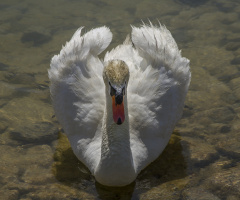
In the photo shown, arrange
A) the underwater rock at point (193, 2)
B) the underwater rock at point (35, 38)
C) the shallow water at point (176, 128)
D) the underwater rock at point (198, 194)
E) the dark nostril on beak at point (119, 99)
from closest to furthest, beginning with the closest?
the dark nostril on beak at point (119, 99) → the underwater rock at point (198, 194) → the shallow water at point (176, 128) → the underwater rock at point (35, 38) → the underwater rock at point (193, 2)

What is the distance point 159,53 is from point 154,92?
0.67 m

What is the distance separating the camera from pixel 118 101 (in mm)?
5348

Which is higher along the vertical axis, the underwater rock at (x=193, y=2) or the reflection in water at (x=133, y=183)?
the underwater rock at (x=193, y=2)

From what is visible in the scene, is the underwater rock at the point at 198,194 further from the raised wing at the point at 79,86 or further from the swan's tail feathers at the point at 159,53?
the swan's tail feathers at the point at 159,53

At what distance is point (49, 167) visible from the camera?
6609 millimetres

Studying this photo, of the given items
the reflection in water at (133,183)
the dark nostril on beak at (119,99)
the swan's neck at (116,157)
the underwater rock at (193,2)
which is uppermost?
the dark nostril on beak at (119,99)

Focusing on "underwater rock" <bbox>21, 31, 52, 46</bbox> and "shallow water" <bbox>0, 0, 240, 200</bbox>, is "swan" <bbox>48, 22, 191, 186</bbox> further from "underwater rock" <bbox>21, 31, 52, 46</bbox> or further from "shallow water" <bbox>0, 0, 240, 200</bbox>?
"underwater rock" <bbox>21, 31, 52, 46</bbox>

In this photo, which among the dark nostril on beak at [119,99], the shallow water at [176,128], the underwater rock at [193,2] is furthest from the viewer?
the underwater rock at [193,2]

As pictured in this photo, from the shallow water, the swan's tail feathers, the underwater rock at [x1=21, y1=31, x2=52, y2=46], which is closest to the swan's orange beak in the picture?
the shallow water

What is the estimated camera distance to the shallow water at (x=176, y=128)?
6020mm

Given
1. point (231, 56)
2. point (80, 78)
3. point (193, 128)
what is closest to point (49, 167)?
point (80, 78)

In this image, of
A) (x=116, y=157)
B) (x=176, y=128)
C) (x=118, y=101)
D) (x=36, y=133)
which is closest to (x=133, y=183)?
(x=116, y=157)

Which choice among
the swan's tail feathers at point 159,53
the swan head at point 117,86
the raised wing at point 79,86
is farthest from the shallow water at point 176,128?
the swan head at point 117,86

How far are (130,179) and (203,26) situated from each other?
19.7ft
